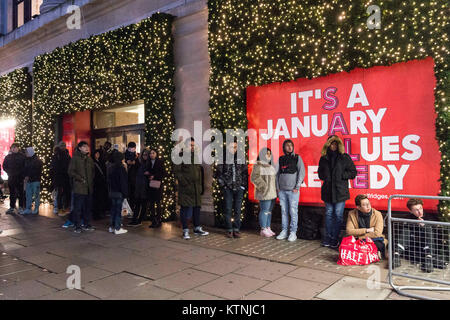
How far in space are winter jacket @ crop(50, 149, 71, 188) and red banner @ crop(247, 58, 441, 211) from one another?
5.66m

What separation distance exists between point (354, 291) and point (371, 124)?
3.65 m

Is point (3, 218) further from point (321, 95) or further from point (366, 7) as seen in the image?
point (366, 7)

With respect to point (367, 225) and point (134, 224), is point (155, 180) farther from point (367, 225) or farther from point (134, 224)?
point (367, 225)

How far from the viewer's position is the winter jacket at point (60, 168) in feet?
32.8

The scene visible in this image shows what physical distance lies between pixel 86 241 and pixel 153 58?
5.21 metres

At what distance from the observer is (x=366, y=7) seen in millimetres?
6965

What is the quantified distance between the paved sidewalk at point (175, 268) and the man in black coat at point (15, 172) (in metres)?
3.19

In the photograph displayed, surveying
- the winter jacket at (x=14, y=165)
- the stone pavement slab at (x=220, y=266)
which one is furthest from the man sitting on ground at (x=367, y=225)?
the winter jacket at (x=14, y=165)

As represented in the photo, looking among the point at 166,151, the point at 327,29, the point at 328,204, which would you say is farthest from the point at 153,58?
the point at 328,204

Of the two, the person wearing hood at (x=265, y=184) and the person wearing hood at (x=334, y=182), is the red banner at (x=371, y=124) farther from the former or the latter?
the person wearing hood at (x=265, y=184)

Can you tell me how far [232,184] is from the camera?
7.80 meters

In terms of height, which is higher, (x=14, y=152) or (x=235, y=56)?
(x=235, y=56)
